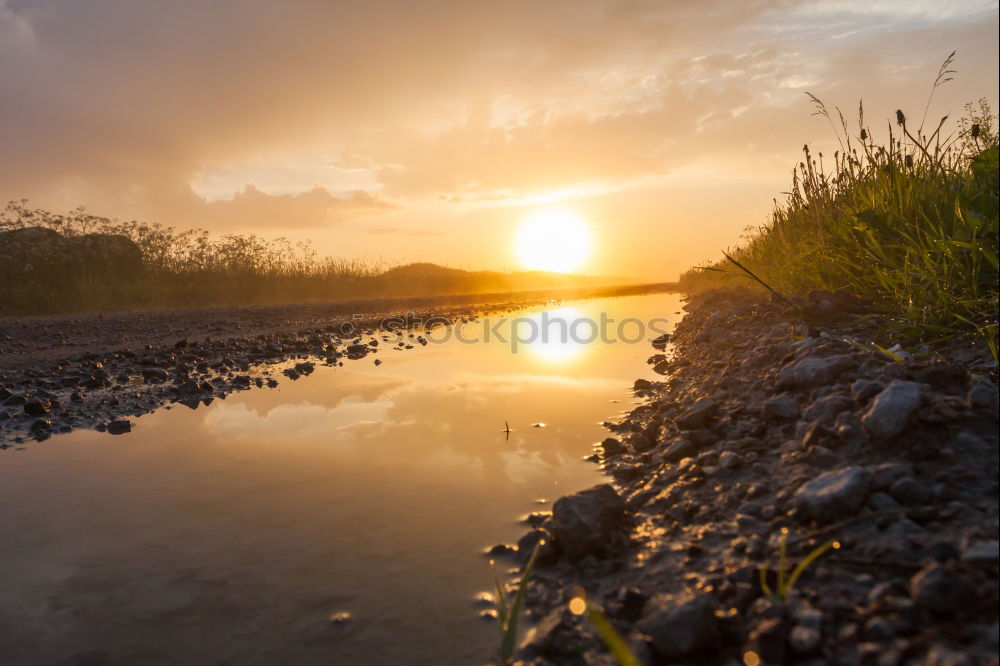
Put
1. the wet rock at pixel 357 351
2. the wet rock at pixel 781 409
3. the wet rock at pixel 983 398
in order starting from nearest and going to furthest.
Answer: the wet rock at pixel 983 398, the wet rock at pixel 781 409, the wet rock at pixel 357 351

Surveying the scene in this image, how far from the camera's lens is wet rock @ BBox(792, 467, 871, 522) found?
2.30 meters

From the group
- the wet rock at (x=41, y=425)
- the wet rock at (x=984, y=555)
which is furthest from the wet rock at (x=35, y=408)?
the wet rock at (x=984, y=555)

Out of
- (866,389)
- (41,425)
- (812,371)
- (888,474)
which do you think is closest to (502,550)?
(888,474)

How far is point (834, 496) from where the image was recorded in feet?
7.64

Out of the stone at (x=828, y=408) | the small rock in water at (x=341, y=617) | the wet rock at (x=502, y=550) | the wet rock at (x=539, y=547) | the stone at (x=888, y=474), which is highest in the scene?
the stone at (x=828, y=408)

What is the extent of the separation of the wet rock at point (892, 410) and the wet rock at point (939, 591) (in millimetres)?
1016

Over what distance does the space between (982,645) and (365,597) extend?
217 centimetres

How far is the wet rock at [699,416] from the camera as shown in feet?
13.5

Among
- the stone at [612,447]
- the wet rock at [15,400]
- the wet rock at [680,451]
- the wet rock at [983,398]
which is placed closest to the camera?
the wet rock at [983,398]

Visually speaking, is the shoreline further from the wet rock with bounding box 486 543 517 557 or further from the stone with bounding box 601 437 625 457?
the stone with bounding box 601 437 625 457

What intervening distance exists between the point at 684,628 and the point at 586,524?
0.87 meters

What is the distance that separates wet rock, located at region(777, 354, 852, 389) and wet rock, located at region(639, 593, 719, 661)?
86.8 inches

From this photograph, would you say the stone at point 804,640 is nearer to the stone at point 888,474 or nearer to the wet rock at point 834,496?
the wet rock at point 834,496

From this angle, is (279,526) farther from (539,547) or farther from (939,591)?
(939,591)
